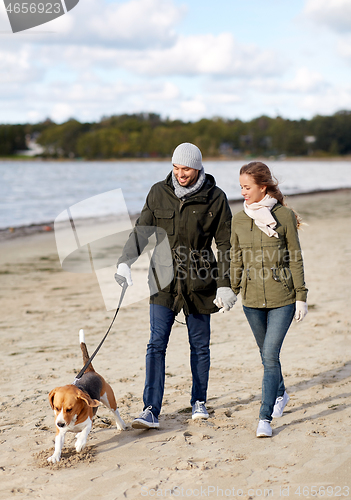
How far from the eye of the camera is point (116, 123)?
450 ft

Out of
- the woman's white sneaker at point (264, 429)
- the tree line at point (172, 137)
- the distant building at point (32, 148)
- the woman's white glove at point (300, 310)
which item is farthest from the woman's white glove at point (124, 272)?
the distant building at point (32, 148)

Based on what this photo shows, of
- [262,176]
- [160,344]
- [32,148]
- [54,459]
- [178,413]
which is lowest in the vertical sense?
[178,413]

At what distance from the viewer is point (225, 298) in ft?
11.7

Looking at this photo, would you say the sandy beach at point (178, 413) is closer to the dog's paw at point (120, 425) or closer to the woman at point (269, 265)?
the dog's paw at point (120, 425)

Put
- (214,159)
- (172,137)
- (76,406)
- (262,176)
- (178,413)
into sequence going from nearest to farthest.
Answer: (76,406)
(262,176)
(178,413)
(214,159)
(172,137)

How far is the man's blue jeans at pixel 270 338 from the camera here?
3.45m

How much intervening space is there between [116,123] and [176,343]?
136920 mm

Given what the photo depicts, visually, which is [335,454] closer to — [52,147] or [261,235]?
[261,235]

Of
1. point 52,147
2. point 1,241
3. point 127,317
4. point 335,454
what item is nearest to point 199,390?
point 335,454

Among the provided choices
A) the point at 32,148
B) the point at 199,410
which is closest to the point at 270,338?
the point at 199,410

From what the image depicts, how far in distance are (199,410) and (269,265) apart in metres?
1.26

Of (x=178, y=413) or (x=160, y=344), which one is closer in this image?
(x=160, y=344)

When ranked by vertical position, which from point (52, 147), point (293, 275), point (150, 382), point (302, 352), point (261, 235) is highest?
point (52, 147)

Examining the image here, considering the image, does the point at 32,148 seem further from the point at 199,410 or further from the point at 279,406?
the point at 279,406
